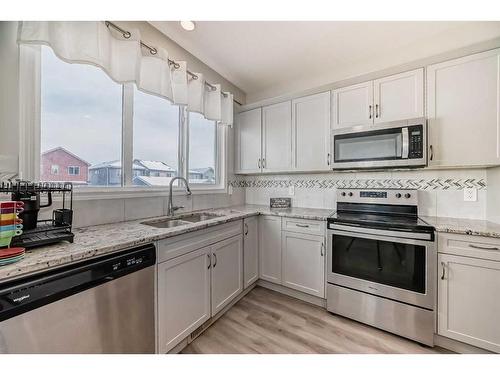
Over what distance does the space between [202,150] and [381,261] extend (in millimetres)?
2134

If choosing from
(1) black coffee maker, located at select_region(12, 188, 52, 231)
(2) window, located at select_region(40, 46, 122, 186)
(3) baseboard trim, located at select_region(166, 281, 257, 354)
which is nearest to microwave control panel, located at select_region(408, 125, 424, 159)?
(3) baseboard trim, located at select_region(166, 281, 257, 354)

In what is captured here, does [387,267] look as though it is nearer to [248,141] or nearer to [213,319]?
[213,319]

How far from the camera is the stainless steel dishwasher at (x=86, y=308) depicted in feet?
2.54

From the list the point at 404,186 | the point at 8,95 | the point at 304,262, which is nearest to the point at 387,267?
the point at 304,262

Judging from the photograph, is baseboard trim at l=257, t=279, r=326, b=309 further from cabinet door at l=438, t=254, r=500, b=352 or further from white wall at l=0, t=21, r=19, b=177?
white wall at l=0, t=21, r=19, b=177

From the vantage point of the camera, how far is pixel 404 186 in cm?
Answer: 209

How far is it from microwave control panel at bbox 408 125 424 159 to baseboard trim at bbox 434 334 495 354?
4.52ft

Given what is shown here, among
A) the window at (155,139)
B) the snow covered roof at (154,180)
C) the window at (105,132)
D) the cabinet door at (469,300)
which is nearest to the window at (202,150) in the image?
the window at (105,132)

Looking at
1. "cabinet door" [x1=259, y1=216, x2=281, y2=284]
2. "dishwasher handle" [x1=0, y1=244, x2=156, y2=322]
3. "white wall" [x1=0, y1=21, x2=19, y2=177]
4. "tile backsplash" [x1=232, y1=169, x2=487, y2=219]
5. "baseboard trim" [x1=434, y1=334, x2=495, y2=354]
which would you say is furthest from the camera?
"cabinet door" [x1=259, y1=216, x2=281, y2=284]

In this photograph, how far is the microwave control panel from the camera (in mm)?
1746
